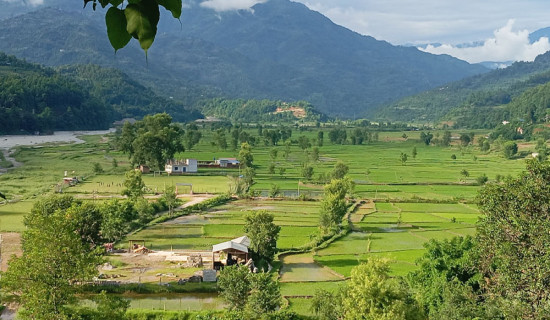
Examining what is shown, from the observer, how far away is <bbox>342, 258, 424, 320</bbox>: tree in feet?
48.0

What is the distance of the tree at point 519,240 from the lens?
664 inches

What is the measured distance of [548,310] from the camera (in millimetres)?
15062

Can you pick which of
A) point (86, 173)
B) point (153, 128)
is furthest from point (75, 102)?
point (86, 173)

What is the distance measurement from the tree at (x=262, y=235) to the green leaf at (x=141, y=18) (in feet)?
76.9

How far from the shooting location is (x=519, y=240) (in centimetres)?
1855

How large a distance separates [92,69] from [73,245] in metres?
151

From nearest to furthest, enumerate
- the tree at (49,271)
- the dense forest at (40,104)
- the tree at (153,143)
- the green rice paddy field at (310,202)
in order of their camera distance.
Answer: the tree at (49,271), the green rice paddy field at (310,202), the tree at (153,143), the dense forest at (40,104)

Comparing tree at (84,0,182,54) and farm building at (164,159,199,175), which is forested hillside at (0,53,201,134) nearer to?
farm building at (164,159,199,175)

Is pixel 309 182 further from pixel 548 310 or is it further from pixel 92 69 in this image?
pixel 92 69

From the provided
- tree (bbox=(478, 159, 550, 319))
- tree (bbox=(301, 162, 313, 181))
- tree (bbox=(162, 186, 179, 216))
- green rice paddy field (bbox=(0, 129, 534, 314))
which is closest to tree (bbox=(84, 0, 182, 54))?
tree (bbox=(478, 159, 550, 319))

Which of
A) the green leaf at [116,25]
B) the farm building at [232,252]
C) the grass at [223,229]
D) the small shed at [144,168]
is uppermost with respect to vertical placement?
the green leaf at [116,25]

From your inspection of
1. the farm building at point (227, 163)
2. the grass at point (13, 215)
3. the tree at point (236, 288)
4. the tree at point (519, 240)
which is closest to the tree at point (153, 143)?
the farm building at point (227, 163)

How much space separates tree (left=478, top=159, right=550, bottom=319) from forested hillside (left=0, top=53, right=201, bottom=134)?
76.8 metres

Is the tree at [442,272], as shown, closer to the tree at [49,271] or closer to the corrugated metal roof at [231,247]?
the corrugated metal roof at [231,247]
